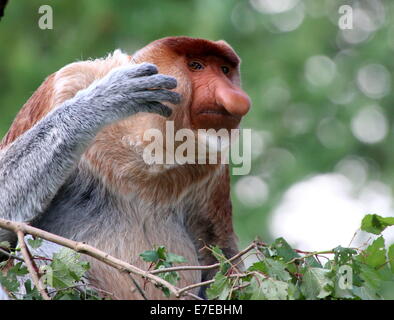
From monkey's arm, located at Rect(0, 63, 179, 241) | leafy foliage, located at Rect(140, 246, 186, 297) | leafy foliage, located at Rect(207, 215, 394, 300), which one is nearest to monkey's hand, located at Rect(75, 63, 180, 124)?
monkey's arm, located at Rect(0, 63, 179, 241)

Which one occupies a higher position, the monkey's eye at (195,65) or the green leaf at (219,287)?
the monkey's eye at (195,65)

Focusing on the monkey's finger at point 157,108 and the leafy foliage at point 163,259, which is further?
the monkey's finger at point 157,108

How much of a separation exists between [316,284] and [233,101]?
1044mm

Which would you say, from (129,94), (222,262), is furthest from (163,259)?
(129,94)

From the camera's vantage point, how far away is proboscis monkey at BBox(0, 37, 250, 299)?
3736 millimetres

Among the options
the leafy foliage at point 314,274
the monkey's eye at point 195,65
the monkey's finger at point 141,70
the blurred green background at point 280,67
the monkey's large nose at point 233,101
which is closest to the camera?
the leafy foliage at point 314,274

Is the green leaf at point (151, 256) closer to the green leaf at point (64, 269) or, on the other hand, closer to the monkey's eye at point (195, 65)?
the green leaf at point (64, 269)

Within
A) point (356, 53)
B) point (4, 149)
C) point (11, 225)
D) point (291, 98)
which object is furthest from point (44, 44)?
point (11, 225)

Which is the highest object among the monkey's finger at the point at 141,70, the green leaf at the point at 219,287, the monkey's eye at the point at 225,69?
the monkey's eye at the point at 225,69

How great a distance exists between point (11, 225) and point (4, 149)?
1393 mm

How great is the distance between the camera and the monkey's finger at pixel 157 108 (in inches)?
144

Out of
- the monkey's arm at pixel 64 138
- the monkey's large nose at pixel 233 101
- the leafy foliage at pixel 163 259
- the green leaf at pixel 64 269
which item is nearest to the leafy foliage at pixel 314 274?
the leafy foliage at pixel 163 259

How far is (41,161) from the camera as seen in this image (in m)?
3.84

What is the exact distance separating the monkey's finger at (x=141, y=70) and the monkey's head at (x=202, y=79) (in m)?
0.13
